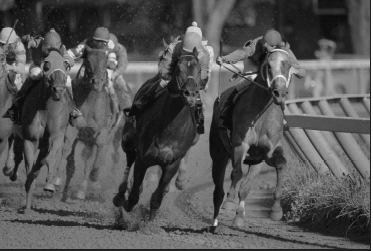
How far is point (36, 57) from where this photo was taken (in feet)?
40.9

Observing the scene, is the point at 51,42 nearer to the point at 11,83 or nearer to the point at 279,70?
the point at 11,83

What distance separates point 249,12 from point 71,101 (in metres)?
25.7

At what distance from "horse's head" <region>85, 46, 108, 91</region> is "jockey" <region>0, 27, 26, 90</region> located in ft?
2.59

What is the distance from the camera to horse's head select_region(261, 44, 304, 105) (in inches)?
408

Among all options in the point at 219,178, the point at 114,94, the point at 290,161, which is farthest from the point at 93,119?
the point at 219,178

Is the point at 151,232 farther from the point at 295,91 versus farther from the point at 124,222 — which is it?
the point at 295,91

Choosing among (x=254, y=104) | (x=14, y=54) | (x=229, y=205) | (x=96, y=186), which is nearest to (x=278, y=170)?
(x=254, y=104)

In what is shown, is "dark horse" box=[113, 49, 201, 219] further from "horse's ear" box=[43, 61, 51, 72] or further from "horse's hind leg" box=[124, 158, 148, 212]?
"horse's ear" box=[43, 61, 51, 72]

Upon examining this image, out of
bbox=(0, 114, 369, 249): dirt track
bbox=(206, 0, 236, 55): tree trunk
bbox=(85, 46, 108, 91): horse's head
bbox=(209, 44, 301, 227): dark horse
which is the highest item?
bbox=(206, 0, 236, 55): tree trunk

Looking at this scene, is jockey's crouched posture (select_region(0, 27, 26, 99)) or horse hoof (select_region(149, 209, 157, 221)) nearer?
horse hoof (select_region(149, 209, 157, 221))

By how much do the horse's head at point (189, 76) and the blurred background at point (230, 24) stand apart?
13251mm

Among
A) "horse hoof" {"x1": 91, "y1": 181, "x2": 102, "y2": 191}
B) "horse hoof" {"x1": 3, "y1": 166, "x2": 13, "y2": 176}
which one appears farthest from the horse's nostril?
"horse hoof" {"x1": 91, "y1": 181, "x2": 102, "y2": 191}

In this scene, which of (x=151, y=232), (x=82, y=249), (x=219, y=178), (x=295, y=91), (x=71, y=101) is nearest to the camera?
(x=82, y=249)

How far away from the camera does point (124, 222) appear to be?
34.5 ft
